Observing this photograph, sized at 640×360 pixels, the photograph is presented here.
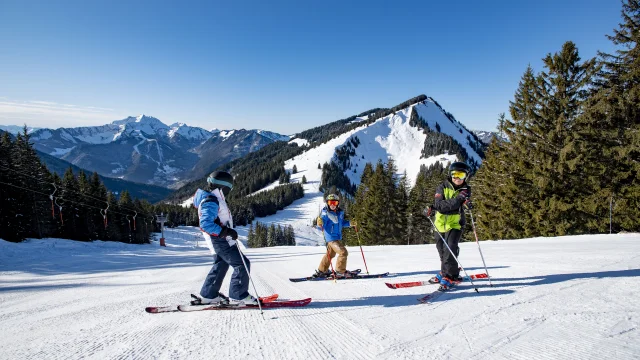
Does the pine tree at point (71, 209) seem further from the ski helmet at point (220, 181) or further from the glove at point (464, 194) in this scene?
the glove at point (464, 194)

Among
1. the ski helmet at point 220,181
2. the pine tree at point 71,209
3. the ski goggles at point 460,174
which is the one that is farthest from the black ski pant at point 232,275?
the pine tree at point 71,209

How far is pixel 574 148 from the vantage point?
1677 centimetres

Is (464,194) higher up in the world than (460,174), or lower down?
lower down

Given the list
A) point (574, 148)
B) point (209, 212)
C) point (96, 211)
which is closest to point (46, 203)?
point (96, 211)

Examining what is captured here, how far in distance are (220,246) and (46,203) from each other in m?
37.6

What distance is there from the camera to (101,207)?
1469 inches

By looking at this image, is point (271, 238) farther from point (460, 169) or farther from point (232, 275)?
point (460, 169)

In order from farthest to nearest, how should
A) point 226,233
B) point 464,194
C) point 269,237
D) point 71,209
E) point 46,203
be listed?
point 269,237
point 71,209
point 46,203
point 464,194
point 226,233

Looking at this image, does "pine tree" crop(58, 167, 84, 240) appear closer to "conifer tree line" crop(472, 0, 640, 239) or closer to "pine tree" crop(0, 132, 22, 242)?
"pine tree" crop(0, 132, 22, 242)

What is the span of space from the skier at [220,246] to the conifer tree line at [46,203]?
1030 inches

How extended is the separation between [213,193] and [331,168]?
520 ft

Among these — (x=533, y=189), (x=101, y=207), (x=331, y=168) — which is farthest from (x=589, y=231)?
(x=331, y=168)

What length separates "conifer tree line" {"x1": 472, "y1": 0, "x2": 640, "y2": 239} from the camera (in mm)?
14977

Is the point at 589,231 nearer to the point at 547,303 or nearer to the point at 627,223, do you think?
the point at 627,223
